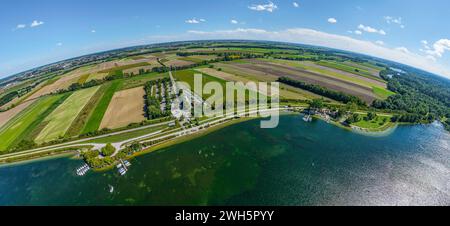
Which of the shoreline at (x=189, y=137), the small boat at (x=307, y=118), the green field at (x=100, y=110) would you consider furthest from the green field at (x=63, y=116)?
the small boat at (x=307, y=118)

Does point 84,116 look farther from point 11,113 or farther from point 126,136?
point 11,113

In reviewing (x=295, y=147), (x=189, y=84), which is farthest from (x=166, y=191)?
(x=189, y=84)

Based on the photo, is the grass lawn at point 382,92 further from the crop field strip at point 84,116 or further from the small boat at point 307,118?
the crop field strip at point 84,116

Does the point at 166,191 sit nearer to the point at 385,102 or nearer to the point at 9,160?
the point at 9,160

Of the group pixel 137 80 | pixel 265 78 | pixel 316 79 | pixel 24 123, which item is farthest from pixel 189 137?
pixel 316 79

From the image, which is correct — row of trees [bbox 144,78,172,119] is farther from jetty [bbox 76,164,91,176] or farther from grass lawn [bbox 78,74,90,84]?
grass lawn [bbox 78,74,90,84]

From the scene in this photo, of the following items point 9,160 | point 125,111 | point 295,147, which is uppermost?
point 125,111

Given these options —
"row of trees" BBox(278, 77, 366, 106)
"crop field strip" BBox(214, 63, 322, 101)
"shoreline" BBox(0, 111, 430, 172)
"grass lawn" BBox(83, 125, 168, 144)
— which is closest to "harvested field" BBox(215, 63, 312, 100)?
"crop field strip" BBox(214, 63, 322, 101)
